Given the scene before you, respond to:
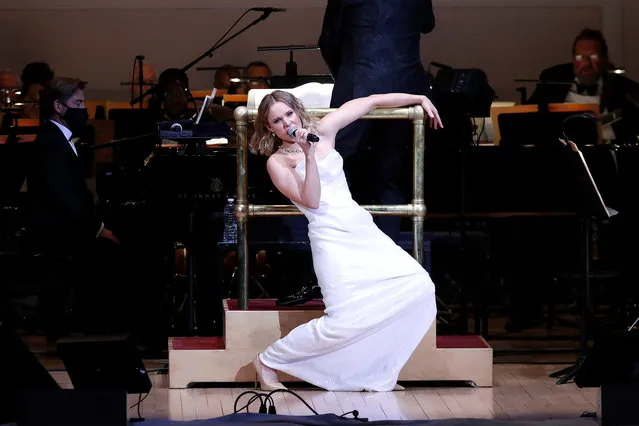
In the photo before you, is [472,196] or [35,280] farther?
[472,196]

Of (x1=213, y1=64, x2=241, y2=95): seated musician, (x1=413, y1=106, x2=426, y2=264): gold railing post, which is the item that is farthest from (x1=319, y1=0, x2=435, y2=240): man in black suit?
(x1=213, y1=64, x2=241, y2=95): seated musician

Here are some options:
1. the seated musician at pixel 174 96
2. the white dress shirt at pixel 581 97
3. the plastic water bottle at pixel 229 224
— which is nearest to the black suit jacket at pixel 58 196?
the plastic water bottle at pixel 229 224

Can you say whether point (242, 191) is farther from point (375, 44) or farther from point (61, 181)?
point (61, 181)

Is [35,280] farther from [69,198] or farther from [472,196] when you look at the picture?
[472,196]

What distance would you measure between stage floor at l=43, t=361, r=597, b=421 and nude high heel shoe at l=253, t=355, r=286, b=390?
6 centimetres

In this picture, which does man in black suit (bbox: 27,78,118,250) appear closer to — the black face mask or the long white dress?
the black face mask

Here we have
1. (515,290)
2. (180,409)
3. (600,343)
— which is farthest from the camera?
(515,290)

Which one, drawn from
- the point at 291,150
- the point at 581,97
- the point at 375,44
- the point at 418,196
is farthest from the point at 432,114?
the point at 581,97

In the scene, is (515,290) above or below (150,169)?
below

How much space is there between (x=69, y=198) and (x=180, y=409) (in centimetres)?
174

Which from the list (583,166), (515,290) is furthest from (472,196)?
(583,166)

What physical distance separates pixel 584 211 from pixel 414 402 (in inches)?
53.6

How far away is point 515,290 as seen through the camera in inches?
319

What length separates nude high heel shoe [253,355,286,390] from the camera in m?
5.79
